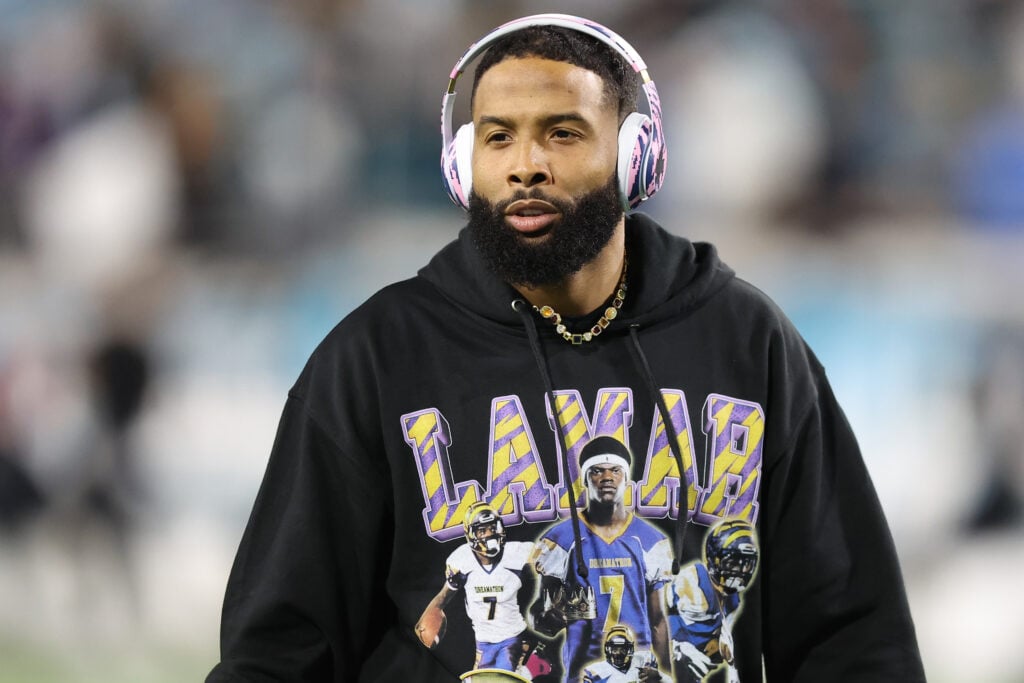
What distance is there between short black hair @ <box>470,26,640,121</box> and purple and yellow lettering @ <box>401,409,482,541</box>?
0.42 metres

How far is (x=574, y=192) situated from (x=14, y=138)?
244 cm

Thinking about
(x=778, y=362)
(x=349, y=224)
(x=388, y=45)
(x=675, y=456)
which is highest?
(x=388, y=45)

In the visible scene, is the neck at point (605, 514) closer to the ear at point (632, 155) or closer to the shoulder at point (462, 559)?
the shoulder at point (462, 559)

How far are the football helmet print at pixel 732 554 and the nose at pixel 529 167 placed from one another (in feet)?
1.58

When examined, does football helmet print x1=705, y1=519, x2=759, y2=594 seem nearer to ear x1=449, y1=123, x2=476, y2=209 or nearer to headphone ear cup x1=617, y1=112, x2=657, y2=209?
headphone ear cup x1=617, y1=112, x2=657, y2=209

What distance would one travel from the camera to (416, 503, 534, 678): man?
5.25ft

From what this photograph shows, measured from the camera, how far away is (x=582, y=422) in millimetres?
1668

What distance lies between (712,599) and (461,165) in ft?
2.05

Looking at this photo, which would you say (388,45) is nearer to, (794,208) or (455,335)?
(794,208)

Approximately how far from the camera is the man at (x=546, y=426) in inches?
64.4

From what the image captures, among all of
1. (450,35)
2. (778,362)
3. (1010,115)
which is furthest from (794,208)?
(778,362)

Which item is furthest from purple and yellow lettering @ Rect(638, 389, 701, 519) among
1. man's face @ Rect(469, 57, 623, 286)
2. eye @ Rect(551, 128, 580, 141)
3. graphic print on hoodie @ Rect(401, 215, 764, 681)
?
eye @ Rect(551, 128, 580, 141)

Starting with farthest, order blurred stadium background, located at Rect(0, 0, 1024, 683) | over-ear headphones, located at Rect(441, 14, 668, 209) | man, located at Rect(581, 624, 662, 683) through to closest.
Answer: blurred stadium background, located at Rect(0, 0, 1024, 683) < over-ear headphones, located at Rect(441, 14, 668, 209) < man, located at Rect(581, 624, 662, 683)

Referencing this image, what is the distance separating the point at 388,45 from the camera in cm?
362
